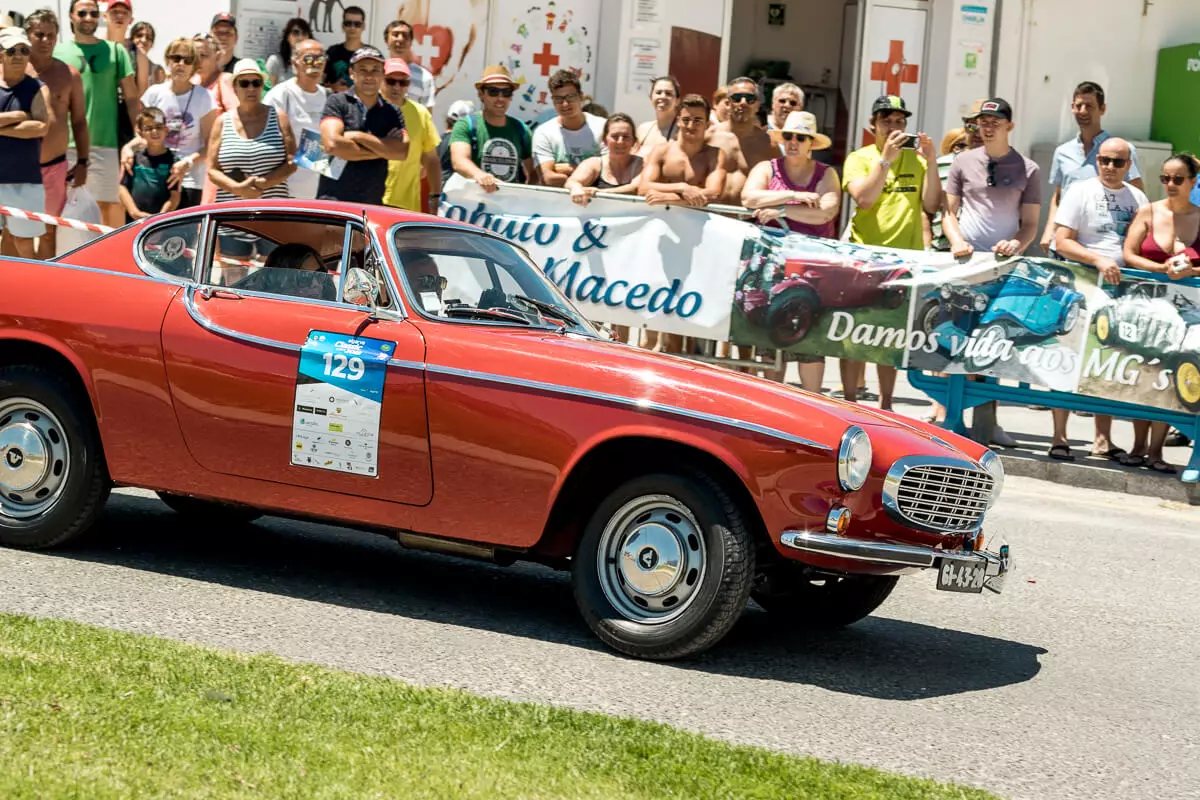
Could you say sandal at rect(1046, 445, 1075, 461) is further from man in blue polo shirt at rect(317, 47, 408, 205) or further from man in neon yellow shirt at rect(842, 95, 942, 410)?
man in blue polo shirt at rect(317, 47, 408, 205)

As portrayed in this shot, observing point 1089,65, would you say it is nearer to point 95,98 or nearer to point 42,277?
point 95,98

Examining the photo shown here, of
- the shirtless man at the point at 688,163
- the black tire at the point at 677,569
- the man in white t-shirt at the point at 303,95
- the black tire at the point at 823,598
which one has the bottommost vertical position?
the black tire at the point at 823,598

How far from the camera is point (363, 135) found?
36.5ft

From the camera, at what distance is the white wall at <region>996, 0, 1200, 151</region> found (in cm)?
1978

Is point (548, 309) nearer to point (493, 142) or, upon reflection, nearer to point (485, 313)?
point (485, 313)

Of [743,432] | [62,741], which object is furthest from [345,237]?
[62,741]

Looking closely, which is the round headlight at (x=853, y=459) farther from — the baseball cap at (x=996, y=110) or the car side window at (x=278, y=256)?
the baseball cap at (x=996, y=110)

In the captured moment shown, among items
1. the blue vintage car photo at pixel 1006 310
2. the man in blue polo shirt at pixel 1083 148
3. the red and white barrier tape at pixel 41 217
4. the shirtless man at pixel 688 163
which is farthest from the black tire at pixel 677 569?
the man in blue polo shirt at pixel 1083 148

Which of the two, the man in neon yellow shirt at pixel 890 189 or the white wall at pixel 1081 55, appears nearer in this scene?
the man in neon yellow shirt at pixel 890 189

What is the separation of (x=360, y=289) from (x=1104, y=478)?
6.33 m

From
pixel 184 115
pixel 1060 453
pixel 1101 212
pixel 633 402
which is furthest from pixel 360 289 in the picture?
pixel 184 115

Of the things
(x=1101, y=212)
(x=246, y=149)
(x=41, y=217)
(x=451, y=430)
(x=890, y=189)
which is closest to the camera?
(x=451, y=430)

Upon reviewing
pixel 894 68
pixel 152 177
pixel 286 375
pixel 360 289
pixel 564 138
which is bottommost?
pixel 286 375

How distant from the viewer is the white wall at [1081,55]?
19.8m
